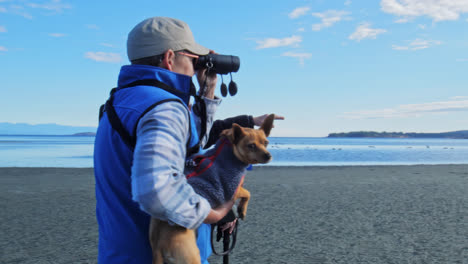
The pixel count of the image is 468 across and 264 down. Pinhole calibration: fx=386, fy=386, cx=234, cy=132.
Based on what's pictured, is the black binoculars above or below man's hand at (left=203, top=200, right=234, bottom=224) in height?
above

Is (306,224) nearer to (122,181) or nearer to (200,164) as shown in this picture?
(200,164)

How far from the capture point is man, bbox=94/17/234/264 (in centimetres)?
129

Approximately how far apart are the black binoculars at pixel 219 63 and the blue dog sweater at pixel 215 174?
1.44ft

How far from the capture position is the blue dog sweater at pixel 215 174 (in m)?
1.65

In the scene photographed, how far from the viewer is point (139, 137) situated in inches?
51.5

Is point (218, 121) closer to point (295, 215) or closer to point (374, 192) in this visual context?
point (295, 215)

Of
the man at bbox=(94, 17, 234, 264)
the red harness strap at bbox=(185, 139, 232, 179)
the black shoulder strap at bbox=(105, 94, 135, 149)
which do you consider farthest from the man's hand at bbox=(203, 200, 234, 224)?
the black shoulder strap at bbox=(105, 94, 135, 149)

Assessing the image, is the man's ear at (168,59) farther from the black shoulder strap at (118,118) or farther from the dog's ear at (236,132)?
the dog's ear at (236,132)

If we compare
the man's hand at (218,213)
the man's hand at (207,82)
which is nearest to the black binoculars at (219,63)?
the man's hand at (207,82)

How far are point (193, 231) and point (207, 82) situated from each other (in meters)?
0.83

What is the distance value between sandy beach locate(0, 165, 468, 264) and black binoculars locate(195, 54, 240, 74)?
3.82 metres

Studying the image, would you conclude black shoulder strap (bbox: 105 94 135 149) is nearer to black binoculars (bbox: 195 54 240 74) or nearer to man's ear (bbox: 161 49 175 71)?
man's ear (bbox: 161 49 175 71)

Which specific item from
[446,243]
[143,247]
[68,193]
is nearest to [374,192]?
[446,243]

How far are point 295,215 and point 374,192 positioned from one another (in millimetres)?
4244
